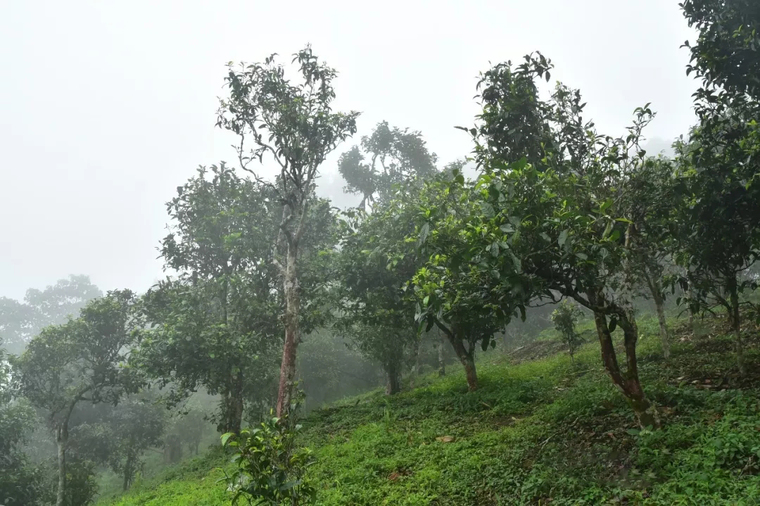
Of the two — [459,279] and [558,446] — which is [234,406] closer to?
[558,446]

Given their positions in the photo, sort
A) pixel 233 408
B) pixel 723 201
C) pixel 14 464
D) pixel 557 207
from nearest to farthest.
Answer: pixel 557 207, pixel 723 201, pixel 233 408, pixel 14 464

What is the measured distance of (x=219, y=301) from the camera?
17.7 metres

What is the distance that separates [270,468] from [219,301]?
13768 mm

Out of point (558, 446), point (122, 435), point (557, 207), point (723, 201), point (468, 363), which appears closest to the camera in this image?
point (557, 207)

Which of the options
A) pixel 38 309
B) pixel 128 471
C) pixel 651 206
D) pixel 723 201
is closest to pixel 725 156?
pixel 723 201

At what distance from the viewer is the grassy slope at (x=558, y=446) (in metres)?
4.98

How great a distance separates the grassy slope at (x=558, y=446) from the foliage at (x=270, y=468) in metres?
1.89

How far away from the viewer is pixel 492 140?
29.9 feet

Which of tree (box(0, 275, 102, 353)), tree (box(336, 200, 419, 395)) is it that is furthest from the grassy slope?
tree (box(0, 275, 102, 353))

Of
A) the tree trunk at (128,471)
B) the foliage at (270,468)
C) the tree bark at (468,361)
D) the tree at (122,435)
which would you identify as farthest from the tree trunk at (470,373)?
the tree trunk at (128,471)

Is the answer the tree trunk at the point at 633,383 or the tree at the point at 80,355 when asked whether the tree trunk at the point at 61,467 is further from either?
the tree trunk at the point at 633,383

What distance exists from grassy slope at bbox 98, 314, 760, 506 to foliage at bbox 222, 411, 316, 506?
6.21 ft

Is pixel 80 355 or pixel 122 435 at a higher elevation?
pixel 80 355

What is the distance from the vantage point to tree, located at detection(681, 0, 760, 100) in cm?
751
